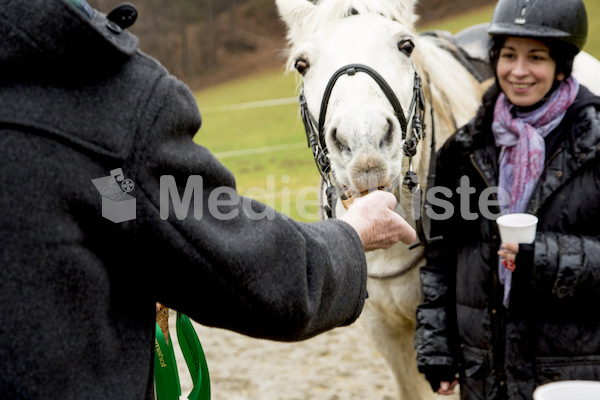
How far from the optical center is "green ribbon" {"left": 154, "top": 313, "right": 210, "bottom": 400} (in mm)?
1933

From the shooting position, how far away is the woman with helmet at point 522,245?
2.04 m

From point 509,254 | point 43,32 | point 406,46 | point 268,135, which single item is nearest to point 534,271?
point 509,254

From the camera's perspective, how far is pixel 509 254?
2047mm

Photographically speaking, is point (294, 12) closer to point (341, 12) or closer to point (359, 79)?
point (341, 12)

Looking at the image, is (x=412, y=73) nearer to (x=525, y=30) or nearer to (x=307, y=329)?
(x=525, y=30)

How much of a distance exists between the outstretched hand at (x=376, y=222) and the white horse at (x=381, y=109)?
0.64 m

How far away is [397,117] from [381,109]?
0.15m

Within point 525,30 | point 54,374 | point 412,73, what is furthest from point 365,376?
point 54,374

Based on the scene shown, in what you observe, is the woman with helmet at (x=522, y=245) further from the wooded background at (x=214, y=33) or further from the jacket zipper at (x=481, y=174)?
the wooded background at (x=214, y=33)

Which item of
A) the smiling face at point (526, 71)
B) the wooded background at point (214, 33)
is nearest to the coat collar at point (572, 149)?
the smiling face at point (526, 71)

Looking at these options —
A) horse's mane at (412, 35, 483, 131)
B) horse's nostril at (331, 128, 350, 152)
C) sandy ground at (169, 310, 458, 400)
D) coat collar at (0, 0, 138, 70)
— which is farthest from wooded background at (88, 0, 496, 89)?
coat collar at (0, 0, 138, 70)

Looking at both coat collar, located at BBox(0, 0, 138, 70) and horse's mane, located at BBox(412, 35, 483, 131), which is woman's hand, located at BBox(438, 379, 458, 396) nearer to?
horse's mane, located at BBox(412, 35, 483, 131)

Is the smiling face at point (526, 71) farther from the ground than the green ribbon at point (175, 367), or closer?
farther from the ground

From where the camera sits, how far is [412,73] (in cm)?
256
